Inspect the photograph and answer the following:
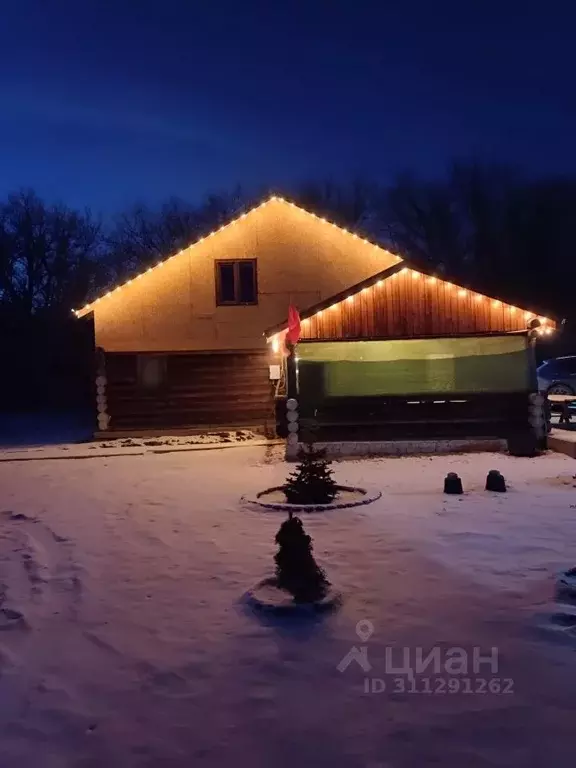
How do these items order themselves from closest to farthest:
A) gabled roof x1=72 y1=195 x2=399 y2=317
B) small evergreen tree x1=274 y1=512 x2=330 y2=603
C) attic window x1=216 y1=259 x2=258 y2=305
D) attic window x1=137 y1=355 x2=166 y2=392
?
1. small evergreen tree x1=274 y1=512 x2=330 y2=603
2. gabled roof x1=72 y1=195 x2=399 y2=317
3. attic window x1=216 y1=259 x2=258 y2=305
4. attic window x1=137 y1=355 x2=166 y2=392

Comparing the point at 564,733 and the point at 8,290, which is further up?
the point at 8,290

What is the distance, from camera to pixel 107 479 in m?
13.7

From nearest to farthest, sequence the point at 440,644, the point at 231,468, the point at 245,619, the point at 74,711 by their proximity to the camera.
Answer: the point at 74,711, the point at 440,644, the point at 245,619, the point at 231,468

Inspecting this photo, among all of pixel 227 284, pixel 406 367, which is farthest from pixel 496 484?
pixel 227 284

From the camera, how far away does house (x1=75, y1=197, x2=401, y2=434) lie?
20.6m

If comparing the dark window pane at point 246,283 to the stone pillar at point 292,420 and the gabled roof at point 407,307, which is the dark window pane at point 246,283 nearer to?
the gabled roof at point 407,307

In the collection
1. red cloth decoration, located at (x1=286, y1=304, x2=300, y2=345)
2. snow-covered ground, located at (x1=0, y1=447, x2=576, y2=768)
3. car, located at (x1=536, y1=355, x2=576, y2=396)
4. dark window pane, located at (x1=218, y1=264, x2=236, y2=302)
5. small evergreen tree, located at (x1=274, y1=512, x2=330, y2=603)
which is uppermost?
dark window pane, located at (x1=218, y1=264, x2=236, y2=302)

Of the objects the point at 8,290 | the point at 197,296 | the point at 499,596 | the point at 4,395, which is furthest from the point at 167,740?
the point at 8,290

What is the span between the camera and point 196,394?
21.5 meters

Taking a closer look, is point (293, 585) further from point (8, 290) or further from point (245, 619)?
point (8, 290)

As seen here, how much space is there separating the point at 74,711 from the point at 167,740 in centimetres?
75

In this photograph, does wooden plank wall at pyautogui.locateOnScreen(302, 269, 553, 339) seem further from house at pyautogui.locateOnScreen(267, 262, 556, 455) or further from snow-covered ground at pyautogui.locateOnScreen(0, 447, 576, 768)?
snow-covered ground at pyautogui.locateOnScreen(0, 447, 576, 768)

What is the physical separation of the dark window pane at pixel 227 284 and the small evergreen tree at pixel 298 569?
15007 mm

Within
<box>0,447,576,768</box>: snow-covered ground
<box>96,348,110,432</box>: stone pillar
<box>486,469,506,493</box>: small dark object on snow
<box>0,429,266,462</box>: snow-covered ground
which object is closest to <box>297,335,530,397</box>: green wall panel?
<box>0,429,266,462</box>: snow-covered ground
